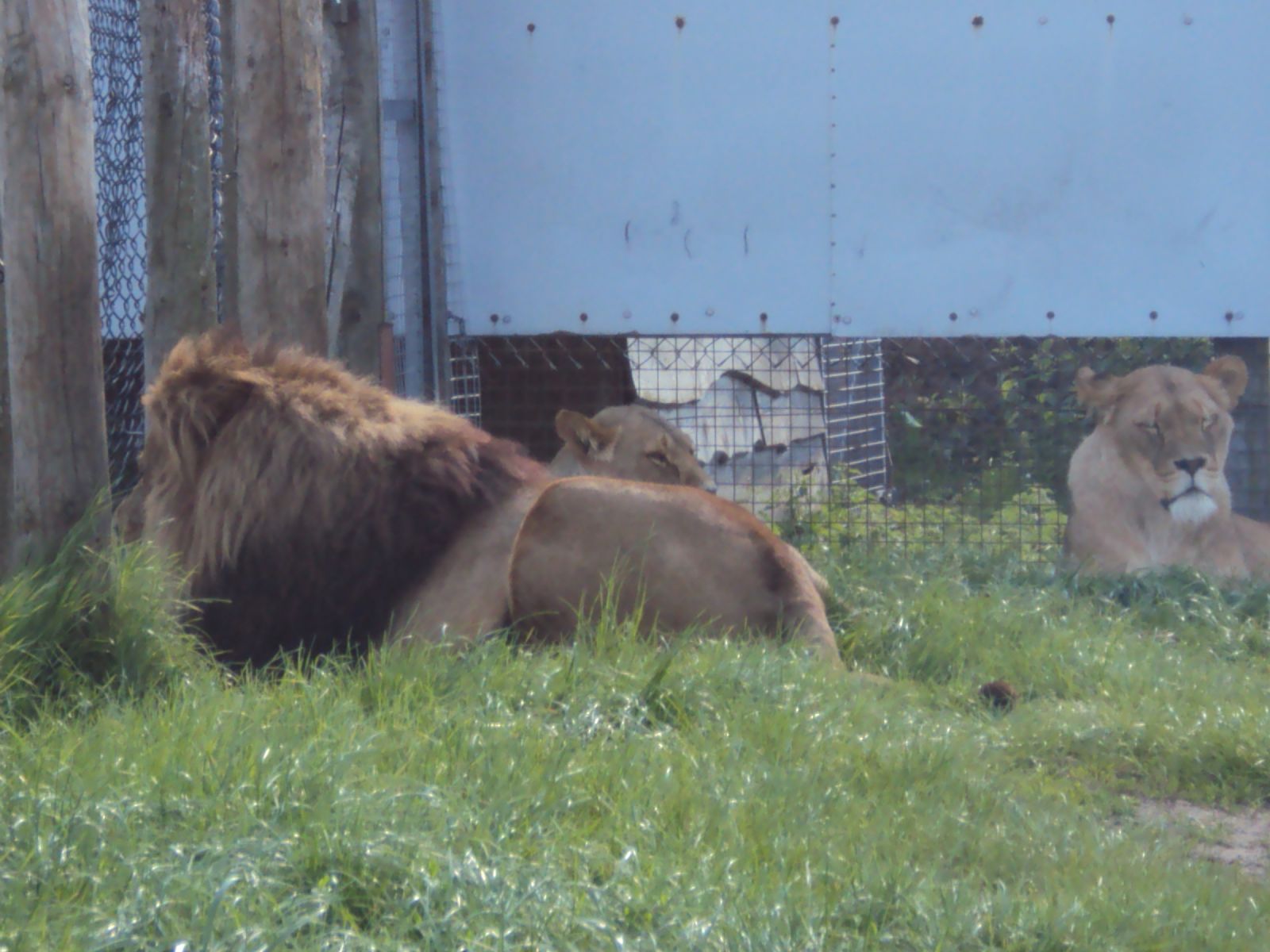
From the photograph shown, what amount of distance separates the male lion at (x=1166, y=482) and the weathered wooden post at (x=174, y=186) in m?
4.08

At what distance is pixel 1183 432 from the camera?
6.67 meters

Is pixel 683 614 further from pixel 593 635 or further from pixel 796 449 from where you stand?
pixel 796 449

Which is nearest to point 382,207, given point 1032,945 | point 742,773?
point 742,773

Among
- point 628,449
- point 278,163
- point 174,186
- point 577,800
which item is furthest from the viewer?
point 628,449

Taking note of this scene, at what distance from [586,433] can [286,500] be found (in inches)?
96.5

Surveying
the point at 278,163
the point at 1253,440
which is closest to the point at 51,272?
the point at 278,163

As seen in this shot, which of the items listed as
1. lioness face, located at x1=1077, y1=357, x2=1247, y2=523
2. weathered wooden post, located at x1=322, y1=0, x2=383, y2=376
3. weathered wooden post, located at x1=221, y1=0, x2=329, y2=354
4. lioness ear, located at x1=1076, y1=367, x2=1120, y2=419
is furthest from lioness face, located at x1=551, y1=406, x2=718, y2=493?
lioness face, located at x1=1077, y1=357, x2=1247, y2=523

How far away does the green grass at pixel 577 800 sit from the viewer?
2270 millimetres

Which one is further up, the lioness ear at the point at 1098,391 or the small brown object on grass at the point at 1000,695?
the lioness ear at the point at 1098,391

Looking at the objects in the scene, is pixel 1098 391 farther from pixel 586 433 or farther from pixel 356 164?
pixel 356 164

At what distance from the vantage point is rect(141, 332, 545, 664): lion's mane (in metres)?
4.15

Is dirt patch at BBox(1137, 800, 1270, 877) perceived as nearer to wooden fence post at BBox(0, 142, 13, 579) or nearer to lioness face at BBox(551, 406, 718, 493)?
lioness face at BBox(551, 406, 718, 493)

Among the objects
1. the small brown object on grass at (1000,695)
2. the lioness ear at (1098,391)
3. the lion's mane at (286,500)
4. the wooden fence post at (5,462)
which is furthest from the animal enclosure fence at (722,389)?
the small brown object on grass at (1000,695)

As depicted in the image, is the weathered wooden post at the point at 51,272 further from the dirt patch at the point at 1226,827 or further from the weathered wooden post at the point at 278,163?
the dirt patch at the point at 1226,827
